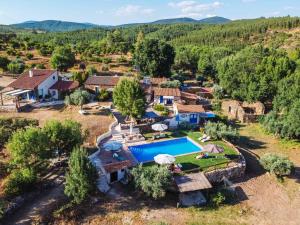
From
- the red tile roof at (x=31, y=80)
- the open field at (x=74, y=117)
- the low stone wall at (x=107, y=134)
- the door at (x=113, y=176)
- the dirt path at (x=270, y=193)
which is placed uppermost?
the red tile roof at (x=31, y=80)

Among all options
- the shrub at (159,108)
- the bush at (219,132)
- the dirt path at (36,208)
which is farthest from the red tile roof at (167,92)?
the dirt path at (36,208)

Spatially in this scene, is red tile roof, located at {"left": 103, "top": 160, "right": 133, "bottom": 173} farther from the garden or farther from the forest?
the forest

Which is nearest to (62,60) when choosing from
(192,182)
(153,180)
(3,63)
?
(3,63)

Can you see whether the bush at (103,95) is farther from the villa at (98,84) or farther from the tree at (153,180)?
the tree at (153,180)

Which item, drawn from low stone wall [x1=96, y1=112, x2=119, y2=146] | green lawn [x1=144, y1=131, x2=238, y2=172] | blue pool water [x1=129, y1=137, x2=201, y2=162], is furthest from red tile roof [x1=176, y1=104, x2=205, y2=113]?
low stone wall [x1=96, y1=112, x2=119, y2=146]

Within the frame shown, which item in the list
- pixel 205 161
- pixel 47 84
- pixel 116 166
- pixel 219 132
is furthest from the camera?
pixel 47 84

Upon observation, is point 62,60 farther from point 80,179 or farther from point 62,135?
point 80,179
